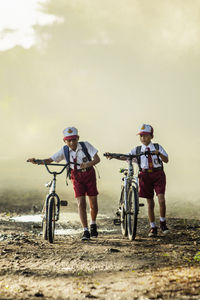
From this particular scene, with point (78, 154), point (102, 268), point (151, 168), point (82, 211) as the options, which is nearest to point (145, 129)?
point (151, 168)

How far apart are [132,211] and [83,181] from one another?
3.96ft

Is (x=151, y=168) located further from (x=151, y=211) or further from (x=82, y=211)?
(x=82, y=211)

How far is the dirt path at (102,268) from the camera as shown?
13.0 ft

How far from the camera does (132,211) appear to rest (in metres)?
7.38

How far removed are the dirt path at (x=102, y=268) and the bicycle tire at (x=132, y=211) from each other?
18cm

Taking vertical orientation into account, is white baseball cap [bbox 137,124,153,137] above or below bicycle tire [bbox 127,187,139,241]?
above

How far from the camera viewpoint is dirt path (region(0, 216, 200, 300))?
397cm

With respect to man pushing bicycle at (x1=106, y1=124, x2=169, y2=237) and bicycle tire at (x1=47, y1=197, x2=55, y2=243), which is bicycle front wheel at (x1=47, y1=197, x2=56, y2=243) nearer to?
bicycle tire at (x1=47, y1=197, x2=55, y2=243)

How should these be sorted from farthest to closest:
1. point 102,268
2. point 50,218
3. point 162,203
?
point 162,203 < point 50,218 < point 102,268

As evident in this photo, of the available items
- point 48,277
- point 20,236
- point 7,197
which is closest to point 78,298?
point 48,277

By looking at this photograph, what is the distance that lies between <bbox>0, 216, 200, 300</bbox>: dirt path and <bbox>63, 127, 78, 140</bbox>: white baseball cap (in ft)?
6.86

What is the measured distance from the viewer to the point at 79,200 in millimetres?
7844

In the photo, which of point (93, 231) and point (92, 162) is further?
point (93, 231)

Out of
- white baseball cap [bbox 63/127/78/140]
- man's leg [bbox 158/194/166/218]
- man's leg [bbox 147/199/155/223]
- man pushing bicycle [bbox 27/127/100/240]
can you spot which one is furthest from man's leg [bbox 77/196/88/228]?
man's leg [bbox 158/194/166/218]
